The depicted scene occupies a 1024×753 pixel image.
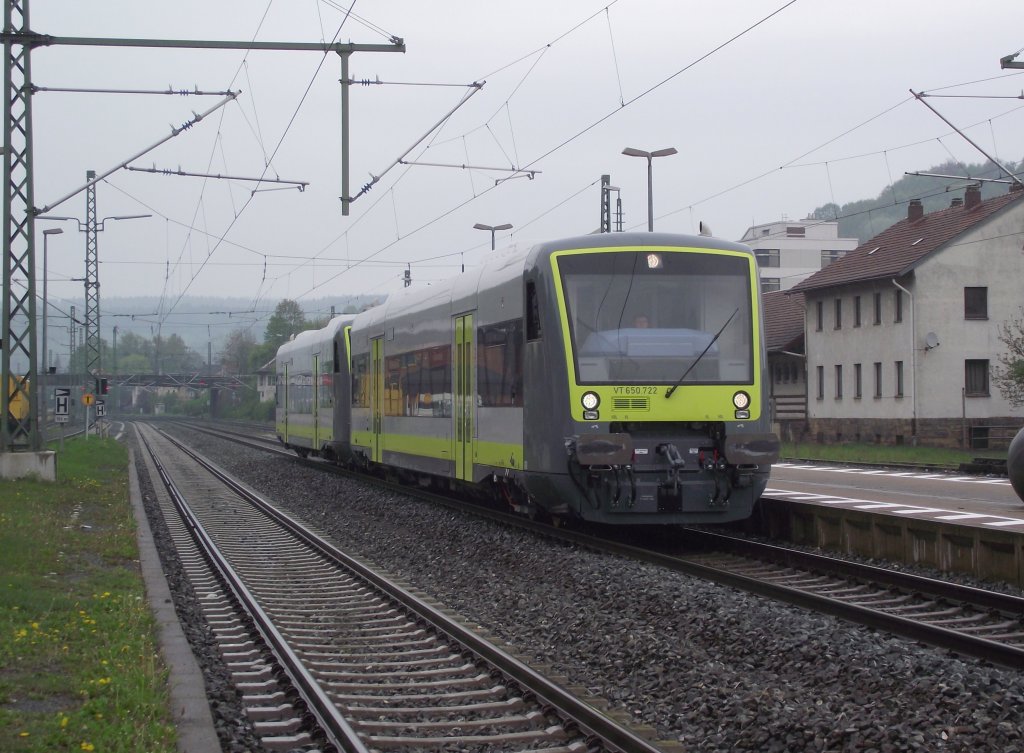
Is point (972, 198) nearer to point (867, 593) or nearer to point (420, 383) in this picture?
point (420, 383)

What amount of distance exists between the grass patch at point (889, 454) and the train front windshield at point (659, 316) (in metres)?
18.5

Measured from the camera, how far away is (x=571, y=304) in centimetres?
1349

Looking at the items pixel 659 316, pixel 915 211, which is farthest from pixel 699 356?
pixel 915 211

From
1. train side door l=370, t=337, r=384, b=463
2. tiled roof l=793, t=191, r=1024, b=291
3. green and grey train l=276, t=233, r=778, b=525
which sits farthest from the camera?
tiled roof l=793, t=191, r=1024, b=291

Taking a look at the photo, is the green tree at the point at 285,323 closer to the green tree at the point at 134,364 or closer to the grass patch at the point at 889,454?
the green tree at the point at 134,364

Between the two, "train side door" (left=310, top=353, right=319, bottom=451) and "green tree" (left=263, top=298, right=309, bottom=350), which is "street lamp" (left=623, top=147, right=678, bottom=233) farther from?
"green tree" (left=263, top=298, right=309, bottom=350)

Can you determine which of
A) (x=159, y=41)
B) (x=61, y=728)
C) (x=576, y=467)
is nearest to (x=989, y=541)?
(x=576, y=467)

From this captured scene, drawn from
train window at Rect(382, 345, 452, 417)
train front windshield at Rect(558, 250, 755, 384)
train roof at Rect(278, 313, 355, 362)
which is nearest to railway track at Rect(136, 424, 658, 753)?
train front windshield at Rect(558, 250, 755, 384)

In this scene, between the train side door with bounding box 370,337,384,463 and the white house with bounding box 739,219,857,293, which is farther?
the white house with bounding box 739,219,857,293

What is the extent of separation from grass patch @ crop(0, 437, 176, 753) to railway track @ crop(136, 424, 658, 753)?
2.24 ft

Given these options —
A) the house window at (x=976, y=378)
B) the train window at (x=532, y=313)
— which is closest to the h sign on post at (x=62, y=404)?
the train window at (x=532, y=313)

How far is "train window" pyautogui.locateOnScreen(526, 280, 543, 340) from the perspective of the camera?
13797mm

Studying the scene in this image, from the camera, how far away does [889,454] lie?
37688 millimetres

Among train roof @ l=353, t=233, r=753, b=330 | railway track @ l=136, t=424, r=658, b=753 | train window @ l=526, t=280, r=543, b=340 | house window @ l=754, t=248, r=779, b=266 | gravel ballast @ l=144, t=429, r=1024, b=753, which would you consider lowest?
railway track @ l=136, t=424, r=658, b=753
